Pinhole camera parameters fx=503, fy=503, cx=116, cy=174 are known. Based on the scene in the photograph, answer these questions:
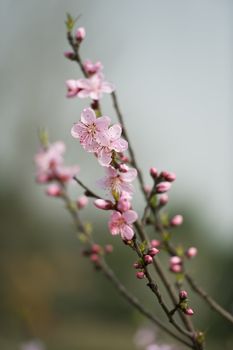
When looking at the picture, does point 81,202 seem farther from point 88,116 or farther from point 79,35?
point 88,116

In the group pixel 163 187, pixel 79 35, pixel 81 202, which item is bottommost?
pixel 81 202

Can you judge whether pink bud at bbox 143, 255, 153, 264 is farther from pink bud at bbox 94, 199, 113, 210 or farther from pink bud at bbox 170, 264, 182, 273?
pink bud at bbox 170, 264, 182, 273

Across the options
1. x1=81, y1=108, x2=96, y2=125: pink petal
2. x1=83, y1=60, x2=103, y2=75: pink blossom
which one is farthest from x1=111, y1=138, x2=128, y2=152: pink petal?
x1=83, y1=60, x2=103, y2=75: pink blossom

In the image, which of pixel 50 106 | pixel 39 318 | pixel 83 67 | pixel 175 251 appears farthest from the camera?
pixel 39 318

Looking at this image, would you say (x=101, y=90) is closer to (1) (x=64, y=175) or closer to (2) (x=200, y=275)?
(1) (x=64, y=175)

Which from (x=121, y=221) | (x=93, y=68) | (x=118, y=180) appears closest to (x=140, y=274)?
(x=121, y=221)

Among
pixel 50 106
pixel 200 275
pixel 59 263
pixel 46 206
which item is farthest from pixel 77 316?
pixel 50 106
